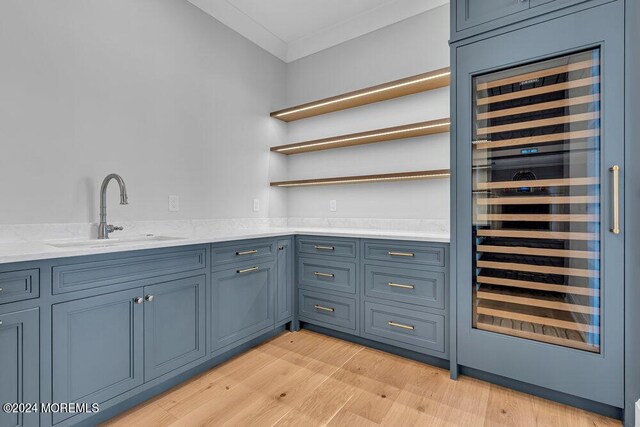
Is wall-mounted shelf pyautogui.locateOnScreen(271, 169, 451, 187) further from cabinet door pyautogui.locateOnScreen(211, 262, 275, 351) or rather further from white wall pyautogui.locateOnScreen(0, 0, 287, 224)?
cabinet door pyautogui.locateOnScreen(211, 262, 275, 351)

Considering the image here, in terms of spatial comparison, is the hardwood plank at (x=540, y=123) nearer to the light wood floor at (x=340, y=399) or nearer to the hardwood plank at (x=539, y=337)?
the hardwood plank at (x=539, y=337)

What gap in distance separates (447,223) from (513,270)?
0.79m

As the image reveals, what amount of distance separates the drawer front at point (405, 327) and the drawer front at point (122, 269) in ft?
4.21

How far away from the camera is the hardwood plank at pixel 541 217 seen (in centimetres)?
168

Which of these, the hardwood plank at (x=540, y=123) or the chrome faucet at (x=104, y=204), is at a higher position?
the hardwood plank at (x=540, y=123)

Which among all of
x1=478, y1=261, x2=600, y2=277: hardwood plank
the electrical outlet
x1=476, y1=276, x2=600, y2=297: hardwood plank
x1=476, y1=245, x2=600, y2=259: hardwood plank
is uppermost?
the electrical outlet

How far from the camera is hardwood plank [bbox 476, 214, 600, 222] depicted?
66.1 inches

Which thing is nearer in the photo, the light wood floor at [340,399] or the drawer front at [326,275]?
the light wood floor at [340,399]

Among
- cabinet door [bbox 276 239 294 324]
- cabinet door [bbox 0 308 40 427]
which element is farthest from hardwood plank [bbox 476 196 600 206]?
cabinet door [bbox 0 308 40 427]

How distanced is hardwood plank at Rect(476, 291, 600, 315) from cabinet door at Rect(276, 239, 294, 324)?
4.79ft

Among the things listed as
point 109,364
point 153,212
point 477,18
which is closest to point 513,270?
point 477,18

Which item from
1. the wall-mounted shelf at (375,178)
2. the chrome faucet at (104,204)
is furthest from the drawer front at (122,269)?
the wall-mounted shelf at (375,178)

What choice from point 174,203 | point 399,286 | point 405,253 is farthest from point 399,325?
point 174,203

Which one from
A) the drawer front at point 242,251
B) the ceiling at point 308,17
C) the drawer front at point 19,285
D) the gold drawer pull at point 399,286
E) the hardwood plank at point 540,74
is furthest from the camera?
the ceiling at point 308,17
